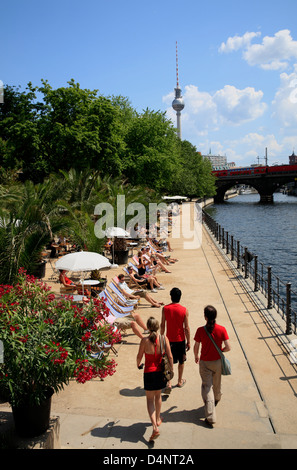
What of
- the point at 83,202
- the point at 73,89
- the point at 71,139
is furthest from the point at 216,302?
the point at 73,89

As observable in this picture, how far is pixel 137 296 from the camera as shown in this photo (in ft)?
34.7

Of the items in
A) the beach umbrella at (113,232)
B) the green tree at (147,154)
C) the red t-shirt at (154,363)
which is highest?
the green tree at (147,154)

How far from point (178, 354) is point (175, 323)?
52 centimetres

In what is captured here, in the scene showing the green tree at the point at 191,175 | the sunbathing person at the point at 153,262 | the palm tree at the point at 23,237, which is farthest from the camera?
the green tree at the point at 191,175

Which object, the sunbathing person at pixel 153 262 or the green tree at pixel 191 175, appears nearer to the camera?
the sunbathing person at pixel 153 262

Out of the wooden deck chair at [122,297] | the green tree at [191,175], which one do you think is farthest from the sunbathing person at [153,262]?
the green tree at [191,175]

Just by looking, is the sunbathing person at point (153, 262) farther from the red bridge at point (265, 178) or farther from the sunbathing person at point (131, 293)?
the red bridge at point (265, 178)

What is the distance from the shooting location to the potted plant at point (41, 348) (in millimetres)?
4074

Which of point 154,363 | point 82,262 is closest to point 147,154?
point 82,262

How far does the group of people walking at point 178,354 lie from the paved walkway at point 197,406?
0.23 meters

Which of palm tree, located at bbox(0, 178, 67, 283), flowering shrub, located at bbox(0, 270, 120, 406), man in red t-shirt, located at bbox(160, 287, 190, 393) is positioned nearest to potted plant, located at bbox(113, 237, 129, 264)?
palm tree, located at bbox(0, 178, 67, 283)

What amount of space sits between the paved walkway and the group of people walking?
225 millimetres

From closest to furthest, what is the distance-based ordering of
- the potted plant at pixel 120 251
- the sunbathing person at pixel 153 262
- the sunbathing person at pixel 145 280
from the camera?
the sunbathing person at pixel 145 280, the sunbathing person at pixel 153 262, the potted plant at pixel 120 251

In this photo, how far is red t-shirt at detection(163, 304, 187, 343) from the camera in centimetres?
600
